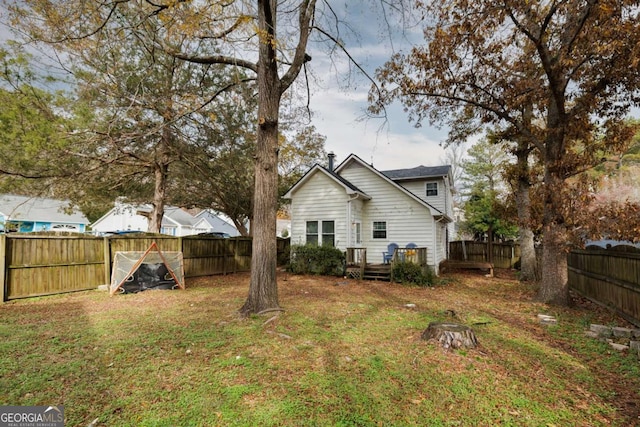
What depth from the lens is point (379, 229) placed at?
14.2 metres

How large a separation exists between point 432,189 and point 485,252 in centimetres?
534

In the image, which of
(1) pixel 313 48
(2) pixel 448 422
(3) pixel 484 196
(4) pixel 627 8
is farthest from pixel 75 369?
(3) pixel 484 196

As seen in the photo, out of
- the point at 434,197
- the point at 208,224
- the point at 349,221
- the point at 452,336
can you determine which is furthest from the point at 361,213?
the point at 208,224

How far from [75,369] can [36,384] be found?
15.7 inches

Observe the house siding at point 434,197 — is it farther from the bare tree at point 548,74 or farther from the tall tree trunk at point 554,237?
the tall tree trunk at point 554,237

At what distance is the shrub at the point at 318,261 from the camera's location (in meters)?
12.6

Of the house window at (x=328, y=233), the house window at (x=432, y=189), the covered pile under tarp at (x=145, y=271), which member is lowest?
the covered pile under tarp at (x=145, y=271)

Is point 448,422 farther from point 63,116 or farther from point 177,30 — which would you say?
point 63,116

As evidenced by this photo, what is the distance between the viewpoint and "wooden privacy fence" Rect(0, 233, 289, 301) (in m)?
7.40

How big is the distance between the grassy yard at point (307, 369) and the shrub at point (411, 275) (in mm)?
4190

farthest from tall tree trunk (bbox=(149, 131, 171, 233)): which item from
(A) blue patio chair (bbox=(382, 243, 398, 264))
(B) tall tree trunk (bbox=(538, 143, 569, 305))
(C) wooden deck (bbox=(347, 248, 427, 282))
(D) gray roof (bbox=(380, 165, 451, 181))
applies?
(B) tall tree trunk (bbox=(538, 143, 569, 305))

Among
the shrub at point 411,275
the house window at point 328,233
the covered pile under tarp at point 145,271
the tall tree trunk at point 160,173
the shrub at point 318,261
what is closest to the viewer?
the covered pile under tarp at point 145,271

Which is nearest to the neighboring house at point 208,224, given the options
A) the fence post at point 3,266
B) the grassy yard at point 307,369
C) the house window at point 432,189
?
the house window at point 432,189

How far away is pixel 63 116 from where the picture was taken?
1013 cm
